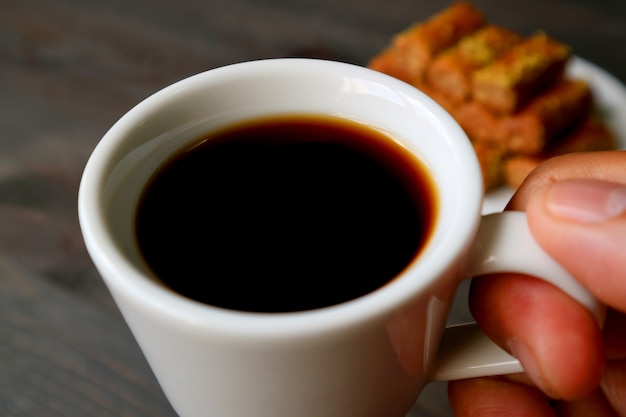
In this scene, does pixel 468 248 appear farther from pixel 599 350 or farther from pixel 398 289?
pixel 599 350

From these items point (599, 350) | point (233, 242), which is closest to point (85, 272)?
point (233, 242)

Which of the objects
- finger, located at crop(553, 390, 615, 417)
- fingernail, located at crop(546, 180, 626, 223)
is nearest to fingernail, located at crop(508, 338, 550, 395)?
fingernail, located at crop(546, 180, 626, 223)

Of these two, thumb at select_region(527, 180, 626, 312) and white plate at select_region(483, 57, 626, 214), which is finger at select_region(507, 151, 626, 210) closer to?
thumb at select_region(527, 180, 626, 312)

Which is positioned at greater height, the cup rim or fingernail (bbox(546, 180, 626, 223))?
the cup rim

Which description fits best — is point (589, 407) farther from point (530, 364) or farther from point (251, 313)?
point (251, 313)

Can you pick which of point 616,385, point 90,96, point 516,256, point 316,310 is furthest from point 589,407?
point 90,96

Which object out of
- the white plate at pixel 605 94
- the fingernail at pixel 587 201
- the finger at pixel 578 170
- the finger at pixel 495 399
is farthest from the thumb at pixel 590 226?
the white plate at pixel 605 94
